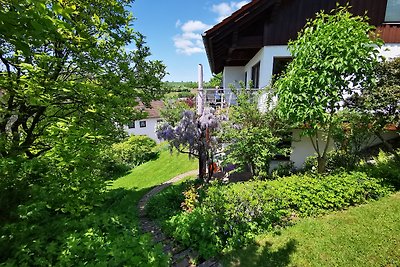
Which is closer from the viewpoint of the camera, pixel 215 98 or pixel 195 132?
pixel 195 132

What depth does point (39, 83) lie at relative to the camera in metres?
5.03

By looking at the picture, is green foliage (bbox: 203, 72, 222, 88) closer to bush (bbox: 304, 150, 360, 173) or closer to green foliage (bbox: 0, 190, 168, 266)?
bush (bbox: 304, 150, 360, 173)

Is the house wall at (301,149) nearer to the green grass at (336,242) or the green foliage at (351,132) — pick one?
the green foliage at (351,132)

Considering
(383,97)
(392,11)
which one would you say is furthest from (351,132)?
(392,11)

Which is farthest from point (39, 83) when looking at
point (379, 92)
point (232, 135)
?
point (379, 92)

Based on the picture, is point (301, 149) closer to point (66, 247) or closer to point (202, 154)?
point (202, 154)

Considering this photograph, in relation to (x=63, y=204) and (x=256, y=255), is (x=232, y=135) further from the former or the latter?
(x=63, y=204)

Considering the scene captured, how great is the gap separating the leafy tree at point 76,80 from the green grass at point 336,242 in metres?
4.73

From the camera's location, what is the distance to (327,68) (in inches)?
219

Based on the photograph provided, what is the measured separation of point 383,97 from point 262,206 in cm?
445

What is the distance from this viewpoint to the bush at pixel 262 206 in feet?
16.4

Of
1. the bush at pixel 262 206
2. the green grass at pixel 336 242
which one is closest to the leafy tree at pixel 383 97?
the bush at pixel 262 206

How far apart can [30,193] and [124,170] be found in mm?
18078

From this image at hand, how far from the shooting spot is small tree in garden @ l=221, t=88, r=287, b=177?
277 inches
